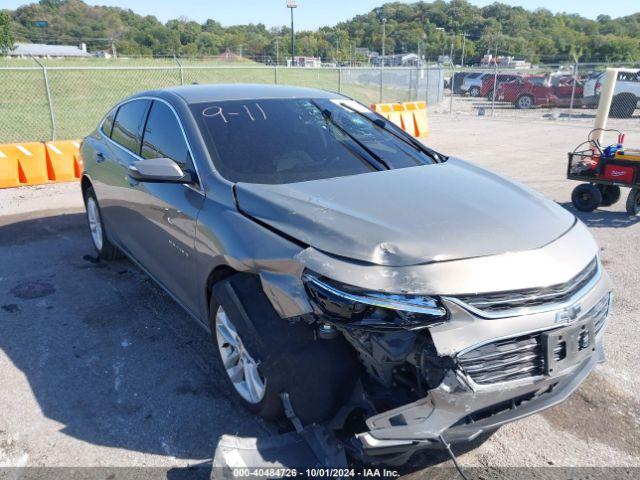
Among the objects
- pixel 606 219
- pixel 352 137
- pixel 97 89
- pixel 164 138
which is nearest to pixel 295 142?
pixel 352 137

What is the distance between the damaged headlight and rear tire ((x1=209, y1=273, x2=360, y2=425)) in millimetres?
268

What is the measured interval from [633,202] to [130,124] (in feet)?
20.7

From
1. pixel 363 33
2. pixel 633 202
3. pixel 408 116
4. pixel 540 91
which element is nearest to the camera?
pixel 633 202

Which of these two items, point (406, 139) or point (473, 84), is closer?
point (406, 139)

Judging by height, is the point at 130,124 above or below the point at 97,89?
above

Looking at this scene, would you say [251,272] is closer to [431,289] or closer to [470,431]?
[431,289]

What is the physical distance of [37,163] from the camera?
9.10 meters

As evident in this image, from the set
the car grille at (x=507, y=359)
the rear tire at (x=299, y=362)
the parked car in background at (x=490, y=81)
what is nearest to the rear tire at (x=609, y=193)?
the car grille at (x=507, y=359)

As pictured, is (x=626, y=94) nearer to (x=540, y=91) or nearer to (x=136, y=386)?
(x=540, y=91)

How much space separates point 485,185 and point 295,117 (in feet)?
4.69

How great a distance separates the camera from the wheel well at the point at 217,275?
2.94 m

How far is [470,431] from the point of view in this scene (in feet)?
7.19

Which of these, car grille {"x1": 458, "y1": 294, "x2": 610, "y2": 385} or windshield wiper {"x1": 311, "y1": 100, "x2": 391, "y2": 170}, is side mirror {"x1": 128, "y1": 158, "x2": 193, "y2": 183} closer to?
windshield wiper {"x1": 311, "y1": 100, "x2": 391, "y2": 170}

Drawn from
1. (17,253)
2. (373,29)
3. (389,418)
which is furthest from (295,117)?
(373,29)
